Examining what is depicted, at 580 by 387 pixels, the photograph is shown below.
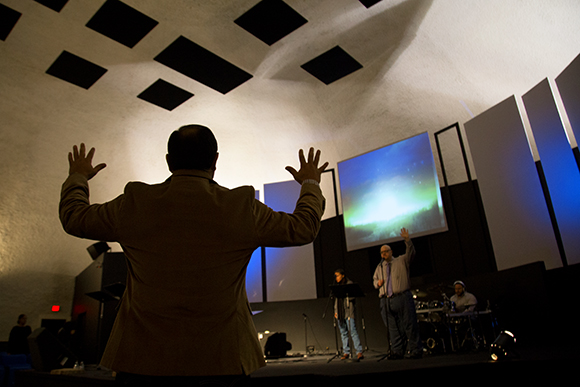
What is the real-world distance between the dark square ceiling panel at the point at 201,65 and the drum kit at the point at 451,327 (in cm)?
517

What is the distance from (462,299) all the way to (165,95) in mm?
6553

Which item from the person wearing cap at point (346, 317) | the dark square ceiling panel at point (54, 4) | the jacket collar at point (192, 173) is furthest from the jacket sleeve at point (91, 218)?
the dark square ceiling panel at point (54, 4)

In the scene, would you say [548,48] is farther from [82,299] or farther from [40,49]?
[82,299]

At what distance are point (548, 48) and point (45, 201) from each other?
979 centimetres

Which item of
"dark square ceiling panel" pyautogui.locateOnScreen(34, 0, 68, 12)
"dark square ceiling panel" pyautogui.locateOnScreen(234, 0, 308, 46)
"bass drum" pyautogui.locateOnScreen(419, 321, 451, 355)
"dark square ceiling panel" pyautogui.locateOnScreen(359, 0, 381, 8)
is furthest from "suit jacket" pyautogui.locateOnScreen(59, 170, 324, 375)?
"dark square ceiling panel" pyautogui.locateOnScreen(34, 0, 68, 12)

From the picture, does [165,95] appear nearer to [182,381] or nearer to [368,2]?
[368,2]

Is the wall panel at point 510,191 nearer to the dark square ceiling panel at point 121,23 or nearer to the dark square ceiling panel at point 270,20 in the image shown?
the dark square ceiling panel at point 270,20

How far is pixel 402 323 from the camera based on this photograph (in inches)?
191

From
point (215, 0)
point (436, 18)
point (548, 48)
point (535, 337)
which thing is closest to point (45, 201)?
point (215, 0)

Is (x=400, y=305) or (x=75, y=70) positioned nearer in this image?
(x=400, y=305)

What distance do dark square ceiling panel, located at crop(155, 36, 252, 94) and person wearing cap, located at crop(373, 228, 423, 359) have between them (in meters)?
4.59

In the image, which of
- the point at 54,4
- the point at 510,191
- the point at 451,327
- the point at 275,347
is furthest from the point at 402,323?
the point at 54,4

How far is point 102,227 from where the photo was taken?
39.2 inches

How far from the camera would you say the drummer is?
536cm
